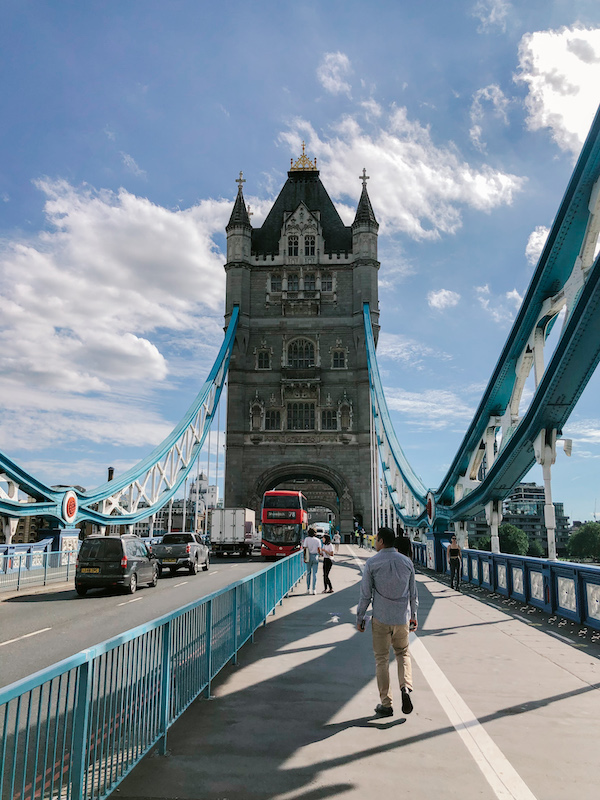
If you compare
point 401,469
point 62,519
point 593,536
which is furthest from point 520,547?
point 62,519

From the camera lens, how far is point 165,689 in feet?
15.3

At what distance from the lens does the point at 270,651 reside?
8062mm

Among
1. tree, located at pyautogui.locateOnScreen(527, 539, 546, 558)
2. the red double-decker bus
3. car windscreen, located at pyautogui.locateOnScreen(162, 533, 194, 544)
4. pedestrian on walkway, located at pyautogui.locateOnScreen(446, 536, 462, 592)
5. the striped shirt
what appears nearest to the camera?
the striped shirt

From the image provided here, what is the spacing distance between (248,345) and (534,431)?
39.9m

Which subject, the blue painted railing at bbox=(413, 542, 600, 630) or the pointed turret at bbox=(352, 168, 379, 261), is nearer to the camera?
the blue painted railing at bbox=(413, 542, 600, 630)

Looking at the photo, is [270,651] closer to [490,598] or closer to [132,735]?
[132,735]

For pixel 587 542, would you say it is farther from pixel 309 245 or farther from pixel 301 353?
pixel 309 245

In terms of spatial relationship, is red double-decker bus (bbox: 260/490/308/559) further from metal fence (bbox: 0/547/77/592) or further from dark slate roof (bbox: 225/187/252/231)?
dark slate roof (bbox: 225/187/252/231)

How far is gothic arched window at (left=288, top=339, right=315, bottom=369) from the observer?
51.3 meters

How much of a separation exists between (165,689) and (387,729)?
1.85 m

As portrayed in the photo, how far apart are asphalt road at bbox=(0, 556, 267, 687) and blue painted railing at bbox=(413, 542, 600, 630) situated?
22.2 ft

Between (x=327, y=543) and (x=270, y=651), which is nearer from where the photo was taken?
(x=270, y=651)

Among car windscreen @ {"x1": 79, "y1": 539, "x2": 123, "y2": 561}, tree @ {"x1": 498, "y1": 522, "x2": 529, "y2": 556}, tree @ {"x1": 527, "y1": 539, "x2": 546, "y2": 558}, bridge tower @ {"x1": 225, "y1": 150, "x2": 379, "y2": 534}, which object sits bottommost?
tree @ {"x1": 527, "y1": 539, "x2": 546, "y2": 558}

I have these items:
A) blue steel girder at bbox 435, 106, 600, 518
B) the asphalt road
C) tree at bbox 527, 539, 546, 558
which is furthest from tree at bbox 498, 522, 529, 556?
the asphalt road
